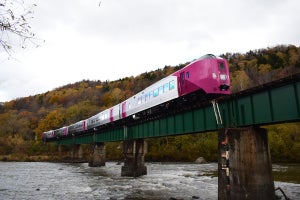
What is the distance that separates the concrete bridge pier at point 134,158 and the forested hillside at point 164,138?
33.8 metres

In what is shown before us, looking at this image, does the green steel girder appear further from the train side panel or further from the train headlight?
the train headlight

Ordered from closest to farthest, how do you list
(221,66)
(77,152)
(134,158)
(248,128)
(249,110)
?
(248,128)
(249,110)
(221,66)
(134,158)
(77,152)

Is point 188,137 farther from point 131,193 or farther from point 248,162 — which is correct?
point 248,162

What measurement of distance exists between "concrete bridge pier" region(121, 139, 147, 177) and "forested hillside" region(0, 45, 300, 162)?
33.8 metres

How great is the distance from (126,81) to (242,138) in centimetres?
17288

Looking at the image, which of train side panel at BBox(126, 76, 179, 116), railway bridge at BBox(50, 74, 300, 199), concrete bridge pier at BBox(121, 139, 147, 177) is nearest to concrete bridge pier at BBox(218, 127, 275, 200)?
railway bridge at BBox(50, 74, 300, 199)

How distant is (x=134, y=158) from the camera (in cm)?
3644

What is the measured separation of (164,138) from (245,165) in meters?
63.1

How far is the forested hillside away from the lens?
66.4 metres

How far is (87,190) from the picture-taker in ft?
84.2

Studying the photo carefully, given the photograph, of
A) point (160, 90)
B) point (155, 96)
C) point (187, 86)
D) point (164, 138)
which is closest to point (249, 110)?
point (187, 86)

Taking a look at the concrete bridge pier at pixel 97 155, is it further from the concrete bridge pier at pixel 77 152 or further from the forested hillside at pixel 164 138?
the forested hillside at pixel 164 138

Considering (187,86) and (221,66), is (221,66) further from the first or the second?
(187,86)

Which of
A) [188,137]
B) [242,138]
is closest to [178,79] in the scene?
[242,138]
